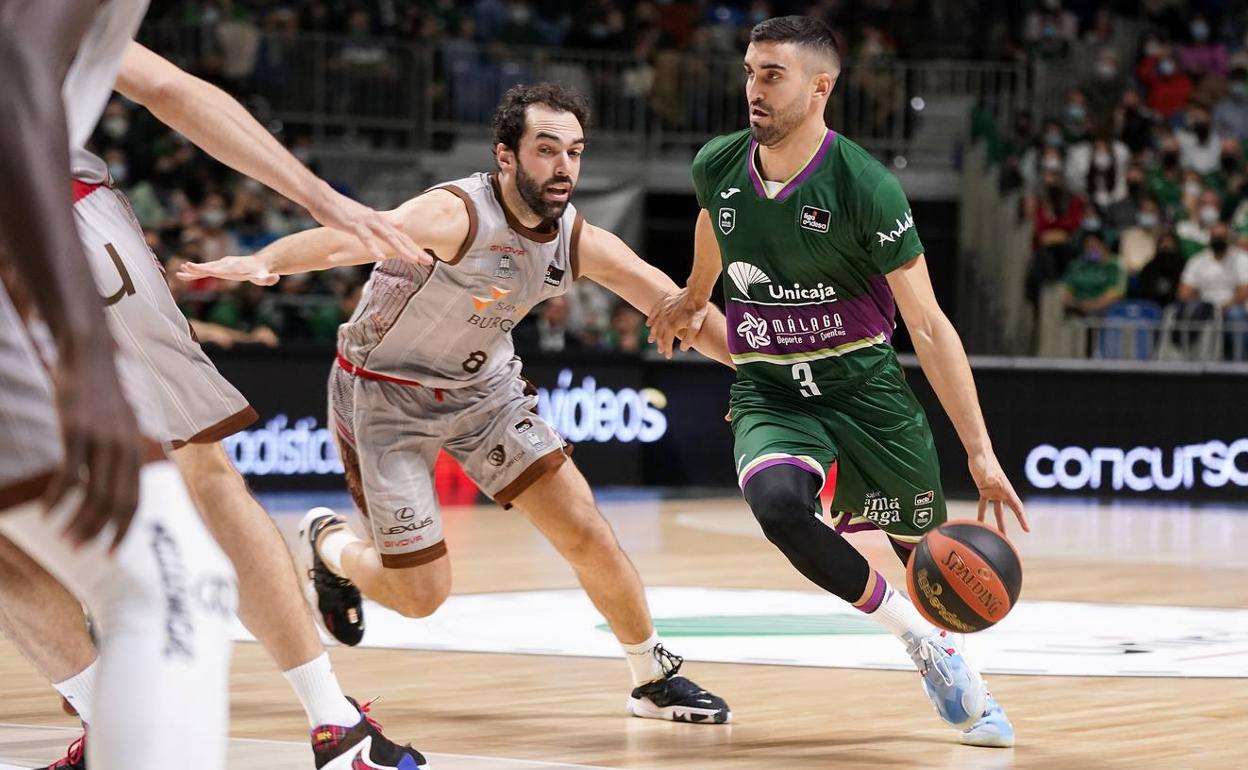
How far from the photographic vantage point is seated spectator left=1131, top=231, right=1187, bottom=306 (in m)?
16.6

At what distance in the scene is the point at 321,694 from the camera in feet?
14.1

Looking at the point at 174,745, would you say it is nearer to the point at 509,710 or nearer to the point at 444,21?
the point at 509,710

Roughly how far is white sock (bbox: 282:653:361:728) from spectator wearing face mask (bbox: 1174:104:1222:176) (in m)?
16.2

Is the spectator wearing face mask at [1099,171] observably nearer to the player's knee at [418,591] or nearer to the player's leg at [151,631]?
the player's knee at [418,591]

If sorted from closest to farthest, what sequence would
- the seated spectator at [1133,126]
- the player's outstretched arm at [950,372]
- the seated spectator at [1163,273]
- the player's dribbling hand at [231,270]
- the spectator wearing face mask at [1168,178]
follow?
the player's dribbling hand at [231,270] → the player's outstretched arm at [950,372] → the seated spectator at [1163,273] → the spectator wearing face mask at [1168,178] → the seated spectator at [1133,126]

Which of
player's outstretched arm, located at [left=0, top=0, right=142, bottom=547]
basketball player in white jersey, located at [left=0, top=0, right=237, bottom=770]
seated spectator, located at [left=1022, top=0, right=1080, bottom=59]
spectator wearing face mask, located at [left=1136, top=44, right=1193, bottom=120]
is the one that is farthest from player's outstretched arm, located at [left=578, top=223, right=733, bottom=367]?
seated spectator, located at [left=1022, top=0, right=1080, bottom=59]

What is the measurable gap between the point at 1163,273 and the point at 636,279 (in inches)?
462

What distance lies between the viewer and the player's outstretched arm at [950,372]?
17.1 ft

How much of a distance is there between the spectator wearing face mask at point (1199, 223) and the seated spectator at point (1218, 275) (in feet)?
1.45

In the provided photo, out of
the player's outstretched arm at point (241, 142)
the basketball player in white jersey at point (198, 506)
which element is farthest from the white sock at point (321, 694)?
the player's outstretched arm at point (241, 142)

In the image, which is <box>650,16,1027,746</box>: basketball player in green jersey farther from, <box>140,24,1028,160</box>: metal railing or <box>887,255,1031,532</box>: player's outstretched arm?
<box>140,24,1028,160</box>: metal railing

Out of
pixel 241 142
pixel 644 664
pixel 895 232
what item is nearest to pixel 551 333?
pixel 644 664

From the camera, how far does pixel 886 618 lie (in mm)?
5484

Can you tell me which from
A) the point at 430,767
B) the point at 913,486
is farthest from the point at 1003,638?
the point at 430,767
